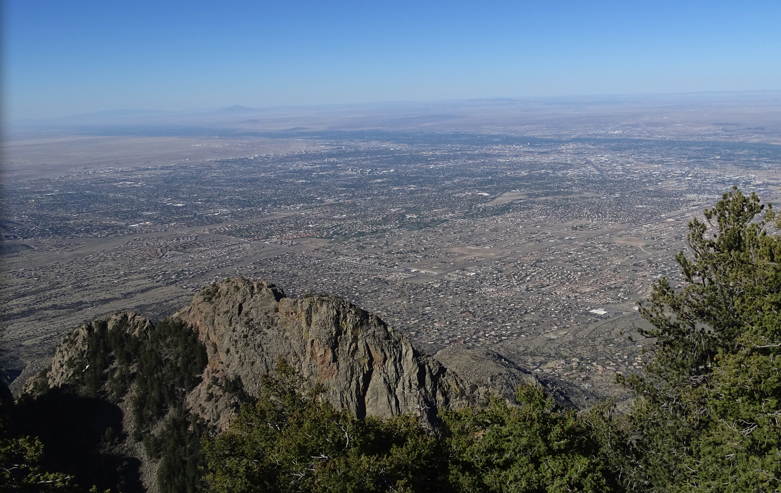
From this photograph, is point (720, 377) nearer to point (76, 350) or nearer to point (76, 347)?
point (76, 350)

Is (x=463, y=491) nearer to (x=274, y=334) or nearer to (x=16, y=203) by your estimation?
(x=274, y=334)

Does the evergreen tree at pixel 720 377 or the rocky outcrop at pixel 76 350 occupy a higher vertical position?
the evergreen tree at pixel 720 377

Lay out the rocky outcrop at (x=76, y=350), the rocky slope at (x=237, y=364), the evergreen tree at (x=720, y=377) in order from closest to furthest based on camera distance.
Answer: the evergreen tree at (x=720, y=377) → the rocky slope at (x=237, y=364) → the rocky outcrop at (x=76, y=350)

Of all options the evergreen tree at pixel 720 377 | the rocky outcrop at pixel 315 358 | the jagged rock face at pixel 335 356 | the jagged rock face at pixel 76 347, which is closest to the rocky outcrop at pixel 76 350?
the jagged rock face at pixel 76 347

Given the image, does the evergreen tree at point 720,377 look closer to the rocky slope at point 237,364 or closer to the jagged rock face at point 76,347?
the rocky slope at point 237,364

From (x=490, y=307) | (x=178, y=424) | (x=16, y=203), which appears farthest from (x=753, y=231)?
(x=16, y=203)

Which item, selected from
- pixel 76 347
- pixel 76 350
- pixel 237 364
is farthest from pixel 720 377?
pixel 76 347

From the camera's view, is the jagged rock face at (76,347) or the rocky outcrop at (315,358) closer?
the rocky outcrop at (315,358)
